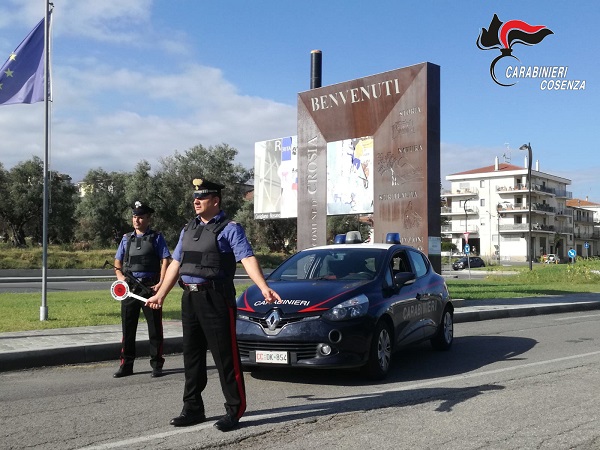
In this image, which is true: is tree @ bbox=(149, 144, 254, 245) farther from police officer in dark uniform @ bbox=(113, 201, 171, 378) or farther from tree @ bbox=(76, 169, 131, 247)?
police officer in dark uniform @ bbox=(113, 201, 171, 378)

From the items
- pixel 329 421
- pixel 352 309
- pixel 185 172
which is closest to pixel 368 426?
pixel 329 421

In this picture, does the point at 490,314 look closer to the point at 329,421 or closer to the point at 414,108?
the point at 414,108

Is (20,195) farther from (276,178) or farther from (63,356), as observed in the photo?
(63,356)

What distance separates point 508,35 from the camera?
23.5 meters

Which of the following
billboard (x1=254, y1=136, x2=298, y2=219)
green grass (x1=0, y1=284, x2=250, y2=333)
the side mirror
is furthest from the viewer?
billboard (x1=254, y1=136, x2=298, y2=219)

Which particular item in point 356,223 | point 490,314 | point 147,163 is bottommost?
point 490,314

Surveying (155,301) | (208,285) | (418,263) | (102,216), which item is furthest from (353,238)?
(102,216)

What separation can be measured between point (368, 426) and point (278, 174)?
23811mm

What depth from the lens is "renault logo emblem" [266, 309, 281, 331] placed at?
7.05 m

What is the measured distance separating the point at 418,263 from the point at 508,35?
16500mm

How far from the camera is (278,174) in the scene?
28.9 meters

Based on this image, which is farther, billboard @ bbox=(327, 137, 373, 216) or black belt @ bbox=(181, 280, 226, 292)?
billboard @ bbox=(327, 137, 373, 216)

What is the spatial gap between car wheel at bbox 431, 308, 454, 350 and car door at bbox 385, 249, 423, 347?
947 mm

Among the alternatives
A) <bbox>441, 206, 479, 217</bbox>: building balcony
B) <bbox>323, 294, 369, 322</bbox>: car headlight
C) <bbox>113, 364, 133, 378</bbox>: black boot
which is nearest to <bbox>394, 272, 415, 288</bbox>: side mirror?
<bbox>323, 294, 369, 322</bbox>: car headlight
